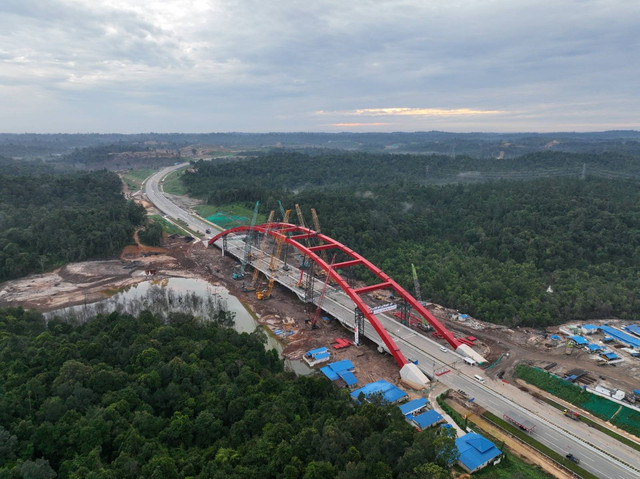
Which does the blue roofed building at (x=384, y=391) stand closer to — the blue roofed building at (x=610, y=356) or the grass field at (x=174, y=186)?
the blue roofed building at (x=610, y=356)

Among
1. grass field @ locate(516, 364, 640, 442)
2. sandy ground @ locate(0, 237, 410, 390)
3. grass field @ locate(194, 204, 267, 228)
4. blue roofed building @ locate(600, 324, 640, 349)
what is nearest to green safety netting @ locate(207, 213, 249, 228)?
grass field @ locate(194, 204, 267, 228)

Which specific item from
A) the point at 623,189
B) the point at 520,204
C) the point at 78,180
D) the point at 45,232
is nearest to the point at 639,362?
the point at 520,204

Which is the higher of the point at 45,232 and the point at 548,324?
the point at 45,232

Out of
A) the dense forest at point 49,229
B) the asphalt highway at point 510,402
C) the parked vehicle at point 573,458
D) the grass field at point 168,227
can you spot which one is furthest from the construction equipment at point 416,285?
the grass field at point 168,227

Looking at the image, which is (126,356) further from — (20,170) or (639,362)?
(20,170)

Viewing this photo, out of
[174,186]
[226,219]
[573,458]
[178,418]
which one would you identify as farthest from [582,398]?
[174,186]

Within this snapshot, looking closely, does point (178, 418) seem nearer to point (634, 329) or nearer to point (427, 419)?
point (427, 419)

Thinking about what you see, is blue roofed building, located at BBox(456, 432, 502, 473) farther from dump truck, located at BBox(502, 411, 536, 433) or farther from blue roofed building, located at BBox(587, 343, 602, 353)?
blue roofed building, located at BBox(587, 343, 602, 353)
